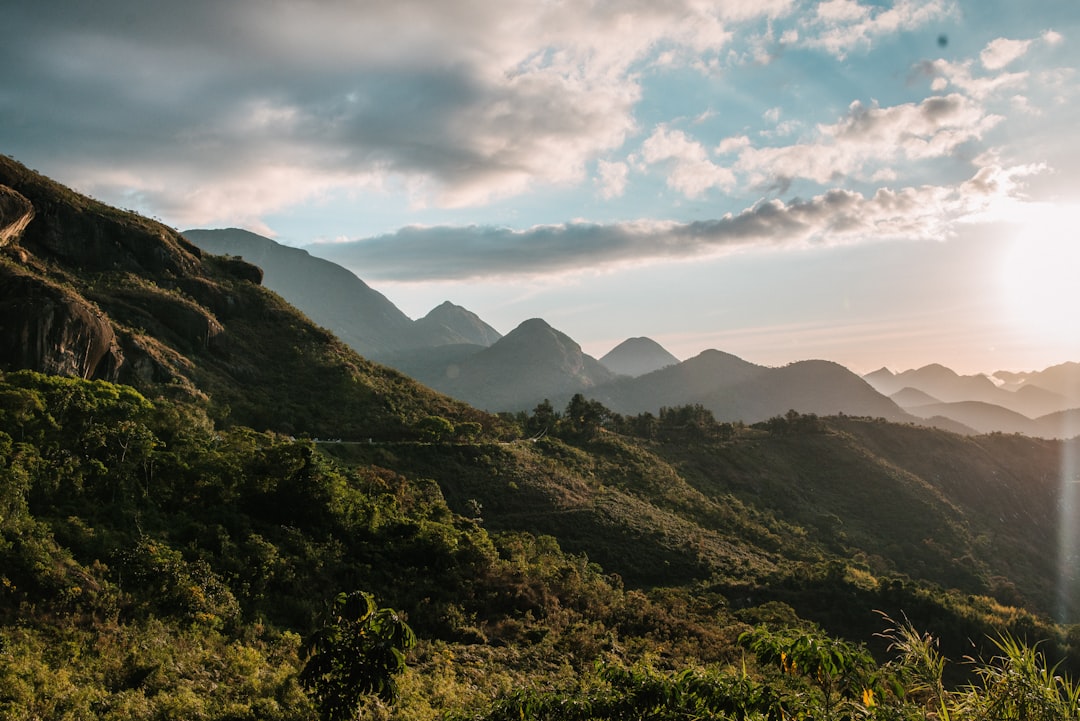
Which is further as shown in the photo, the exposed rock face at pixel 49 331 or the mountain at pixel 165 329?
the mountain at pixel 165 329

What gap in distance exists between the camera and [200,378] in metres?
44.7

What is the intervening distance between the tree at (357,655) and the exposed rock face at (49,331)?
33.8m

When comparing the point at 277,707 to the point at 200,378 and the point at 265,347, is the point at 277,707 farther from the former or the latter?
the point at 265,347

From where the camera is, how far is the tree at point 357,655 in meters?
9.62

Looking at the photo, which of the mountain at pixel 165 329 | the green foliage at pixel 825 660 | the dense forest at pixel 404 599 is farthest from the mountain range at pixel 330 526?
the green foliage at pixel 825 660

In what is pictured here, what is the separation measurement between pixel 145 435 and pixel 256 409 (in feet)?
73.3

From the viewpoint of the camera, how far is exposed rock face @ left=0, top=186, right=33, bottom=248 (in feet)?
139

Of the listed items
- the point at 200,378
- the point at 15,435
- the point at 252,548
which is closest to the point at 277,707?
the point at 252,548

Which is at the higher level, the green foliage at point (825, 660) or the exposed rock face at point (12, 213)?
the exposed rock face at point (12, 213)

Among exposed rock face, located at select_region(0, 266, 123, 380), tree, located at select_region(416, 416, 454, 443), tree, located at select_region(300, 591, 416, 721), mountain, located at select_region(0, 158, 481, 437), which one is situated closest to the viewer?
tree, located at select_region(300, 591, 416, 721)

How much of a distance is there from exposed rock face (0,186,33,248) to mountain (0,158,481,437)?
0.46 feet

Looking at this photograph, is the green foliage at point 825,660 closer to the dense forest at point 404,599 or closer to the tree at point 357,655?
the dense forest at point 404,599

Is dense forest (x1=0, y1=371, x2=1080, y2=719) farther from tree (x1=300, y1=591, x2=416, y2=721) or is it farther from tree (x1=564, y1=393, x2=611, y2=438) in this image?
tree (x1=564, y1=393, x2=611, y2=438)

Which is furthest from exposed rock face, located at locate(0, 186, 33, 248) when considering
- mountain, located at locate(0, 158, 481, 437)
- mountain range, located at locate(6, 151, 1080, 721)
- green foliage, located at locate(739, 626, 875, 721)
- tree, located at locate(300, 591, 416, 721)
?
green foliage, located at locate(739, 626, 875, 721)
